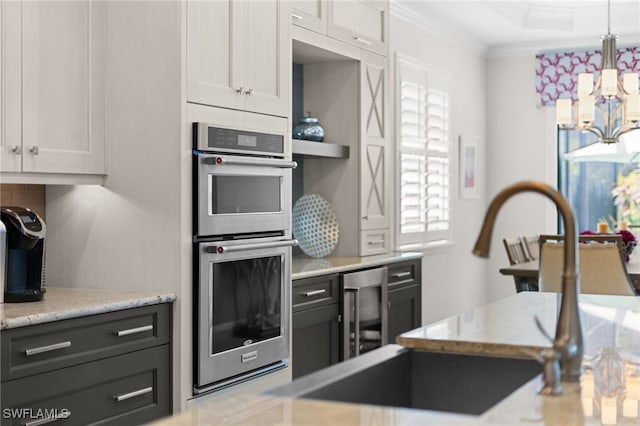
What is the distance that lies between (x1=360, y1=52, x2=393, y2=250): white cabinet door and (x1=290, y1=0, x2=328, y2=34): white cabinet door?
530 mm

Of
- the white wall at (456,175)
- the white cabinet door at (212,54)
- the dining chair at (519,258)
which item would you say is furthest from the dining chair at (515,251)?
the white cabinet door at (212,54)

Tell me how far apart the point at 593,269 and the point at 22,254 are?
3.16 m

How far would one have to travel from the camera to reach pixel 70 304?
9.50 ft

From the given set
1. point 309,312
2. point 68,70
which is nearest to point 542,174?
point 309,312

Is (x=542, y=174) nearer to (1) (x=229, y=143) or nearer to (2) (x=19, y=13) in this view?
(1) (x=229, y=143)

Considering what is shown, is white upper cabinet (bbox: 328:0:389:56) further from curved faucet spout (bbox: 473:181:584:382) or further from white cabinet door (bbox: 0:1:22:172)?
curved faucet spout (bbox: 473:181:584:382)

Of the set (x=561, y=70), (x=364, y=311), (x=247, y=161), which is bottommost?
(x=364, y=311)

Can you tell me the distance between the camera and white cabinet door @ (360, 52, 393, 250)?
5.02m

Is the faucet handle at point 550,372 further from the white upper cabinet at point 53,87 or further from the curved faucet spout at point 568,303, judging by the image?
the white upper cabinet at point 53,87

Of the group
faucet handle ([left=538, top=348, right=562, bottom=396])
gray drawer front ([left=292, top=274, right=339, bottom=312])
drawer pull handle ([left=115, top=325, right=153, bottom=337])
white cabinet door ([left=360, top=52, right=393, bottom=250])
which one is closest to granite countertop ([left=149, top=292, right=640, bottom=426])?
faucet handle ([left=538, top=348, right=562, bottom=396])

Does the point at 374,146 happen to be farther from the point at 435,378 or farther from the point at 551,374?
the point at 551,374

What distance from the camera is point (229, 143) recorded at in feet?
11.3

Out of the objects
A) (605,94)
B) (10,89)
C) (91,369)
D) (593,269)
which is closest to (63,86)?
(10,89)

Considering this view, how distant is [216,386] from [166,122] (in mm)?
1063
